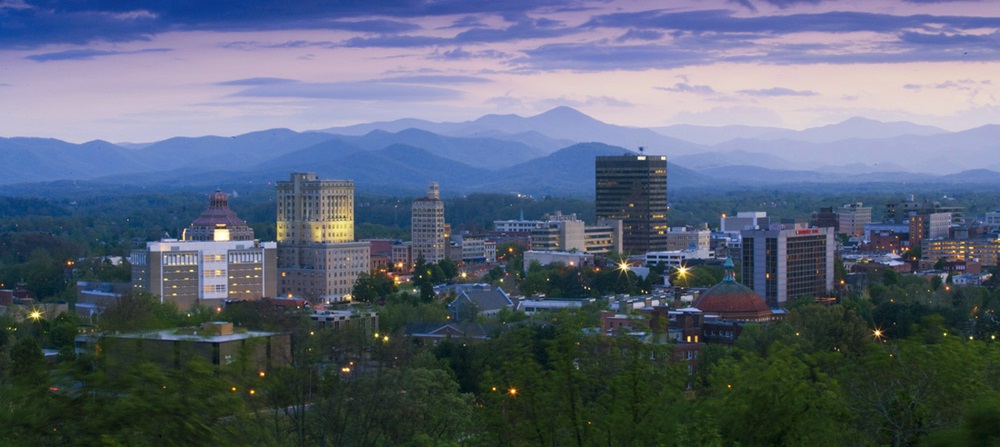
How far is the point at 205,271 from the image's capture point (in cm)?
→ 8000

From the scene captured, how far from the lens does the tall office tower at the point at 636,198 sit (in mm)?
120562

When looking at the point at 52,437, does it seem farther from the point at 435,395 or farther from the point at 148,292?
the point at 148,292

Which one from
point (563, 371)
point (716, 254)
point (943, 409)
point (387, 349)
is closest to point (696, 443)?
point (563, 371)

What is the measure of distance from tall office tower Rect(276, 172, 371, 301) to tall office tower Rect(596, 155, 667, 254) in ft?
100

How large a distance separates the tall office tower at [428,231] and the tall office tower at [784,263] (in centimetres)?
3319

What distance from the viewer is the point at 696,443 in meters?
19.5

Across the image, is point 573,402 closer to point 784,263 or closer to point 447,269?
point 784,263

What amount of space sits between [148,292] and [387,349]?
105 feet

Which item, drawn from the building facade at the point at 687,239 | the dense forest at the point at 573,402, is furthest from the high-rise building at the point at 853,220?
the dense forest at the point at 573,402

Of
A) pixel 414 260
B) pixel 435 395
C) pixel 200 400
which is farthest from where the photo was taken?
pixel 414 260

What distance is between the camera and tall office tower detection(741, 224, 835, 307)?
74.4 metres

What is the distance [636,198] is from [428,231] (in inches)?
839

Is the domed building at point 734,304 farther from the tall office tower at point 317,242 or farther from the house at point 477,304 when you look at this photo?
the tall office tower at point 317,242

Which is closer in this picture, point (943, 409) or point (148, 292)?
point (943, 409)
